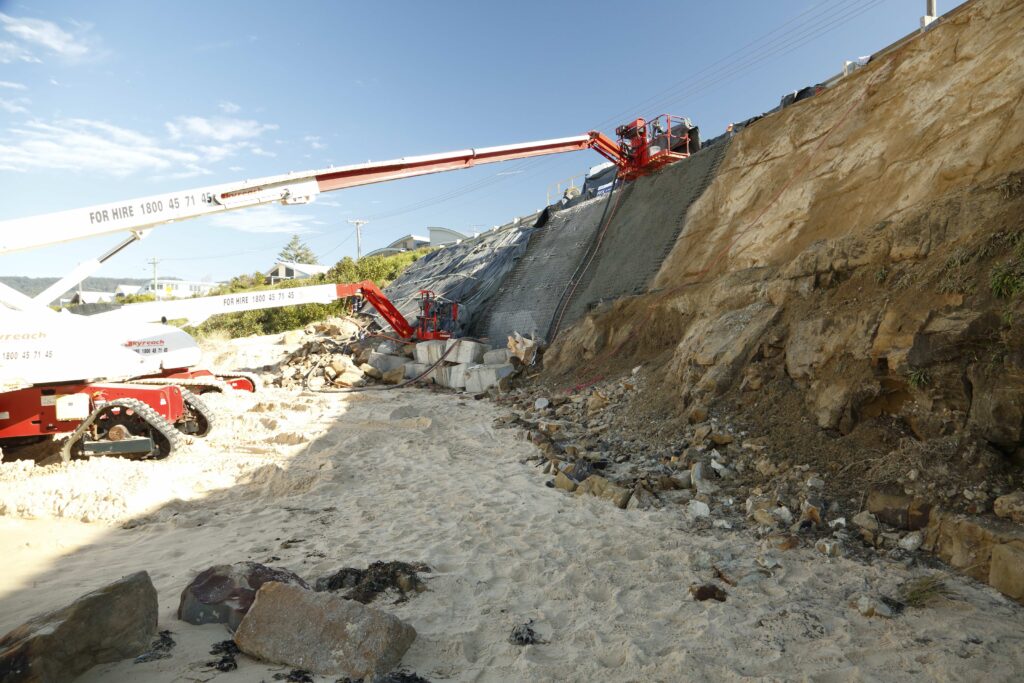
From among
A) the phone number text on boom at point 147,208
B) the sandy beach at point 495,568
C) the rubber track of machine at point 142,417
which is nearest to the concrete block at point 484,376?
the sandy beach at point 495,568

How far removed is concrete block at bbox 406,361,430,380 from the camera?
49.5ft

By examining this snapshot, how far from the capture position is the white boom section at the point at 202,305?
8.99m

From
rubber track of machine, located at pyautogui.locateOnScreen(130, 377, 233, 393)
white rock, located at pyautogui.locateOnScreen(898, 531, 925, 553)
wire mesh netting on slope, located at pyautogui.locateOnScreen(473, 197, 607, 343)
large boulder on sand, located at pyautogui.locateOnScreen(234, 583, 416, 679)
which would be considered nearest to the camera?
large boulder on sand, located at pyautogui.locateOnScreen(234, 583, 416, 679)

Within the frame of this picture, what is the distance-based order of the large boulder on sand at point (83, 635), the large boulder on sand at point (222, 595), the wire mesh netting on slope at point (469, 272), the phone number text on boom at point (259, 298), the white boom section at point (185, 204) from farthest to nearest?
1. the wire mesh netting on slope at point (469, 272)
2. the phone number text on boom at point (259, 298)
3. the white boom section at point (185, 204)
4. the large boulder on sand at point (222, 595)
5. the large boulder on sand at point (83, 635)

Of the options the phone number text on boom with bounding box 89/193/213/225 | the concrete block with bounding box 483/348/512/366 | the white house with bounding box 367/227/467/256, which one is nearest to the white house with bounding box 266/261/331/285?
the white house with bounding box 367/227/467/256

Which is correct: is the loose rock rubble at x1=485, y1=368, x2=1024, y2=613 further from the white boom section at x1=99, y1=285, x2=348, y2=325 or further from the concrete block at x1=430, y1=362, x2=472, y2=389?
→ the white boom section at x1=99, y1=285, x2=348, y2=325

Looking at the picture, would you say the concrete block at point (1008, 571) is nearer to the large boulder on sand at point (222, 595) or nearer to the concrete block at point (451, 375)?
the large boulder on sand at point (222, 595)

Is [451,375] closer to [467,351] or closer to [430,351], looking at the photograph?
[467,351]

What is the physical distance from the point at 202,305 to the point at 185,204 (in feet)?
13.8

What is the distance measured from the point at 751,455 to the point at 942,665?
263 cm

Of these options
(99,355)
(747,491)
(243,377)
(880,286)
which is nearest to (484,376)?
(243,377)

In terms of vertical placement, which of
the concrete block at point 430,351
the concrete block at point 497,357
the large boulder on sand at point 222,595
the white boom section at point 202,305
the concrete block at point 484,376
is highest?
the white boom section at point 202,305

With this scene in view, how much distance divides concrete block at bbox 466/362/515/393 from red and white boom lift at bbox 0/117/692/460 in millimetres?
5346

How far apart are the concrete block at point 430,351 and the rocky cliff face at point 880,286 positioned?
498cm
